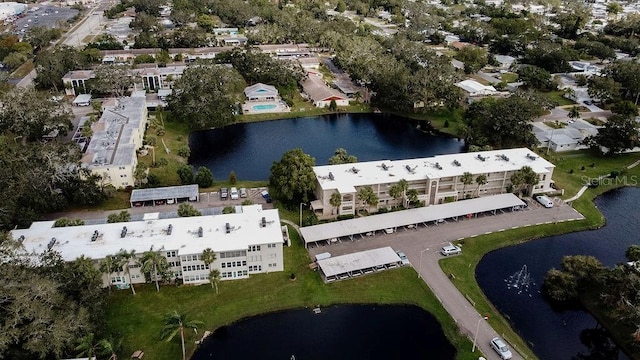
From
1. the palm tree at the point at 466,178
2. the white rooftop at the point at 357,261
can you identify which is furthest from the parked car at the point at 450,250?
the palm tree at the point at 466,178

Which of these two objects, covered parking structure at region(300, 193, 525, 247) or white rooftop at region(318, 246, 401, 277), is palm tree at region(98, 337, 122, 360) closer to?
white rooftop at region(318, 246, 401, 277)

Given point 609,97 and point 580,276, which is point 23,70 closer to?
point 580,276

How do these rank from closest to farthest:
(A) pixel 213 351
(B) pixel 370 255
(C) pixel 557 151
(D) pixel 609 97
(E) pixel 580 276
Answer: (A) pixel 213 351
(E) pixel 580 276
(B) pixel 370 255
(C) pixel 557 151
(D) pixel 609 97

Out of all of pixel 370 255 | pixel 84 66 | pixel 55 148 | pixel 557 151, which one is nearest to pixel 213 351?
pixel 370 255

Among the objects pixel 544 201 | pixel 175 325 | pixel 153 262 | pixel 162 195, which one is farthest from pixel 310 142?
pixel 175 325

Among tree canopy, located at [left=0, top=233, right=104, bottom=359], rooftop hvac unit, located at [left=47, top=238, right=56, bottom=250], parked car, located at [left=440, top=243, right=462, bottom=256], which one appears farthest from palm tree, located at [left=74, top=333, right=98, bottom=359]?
parked car, located at [left=440, top=243, right=462, bottom=256]
